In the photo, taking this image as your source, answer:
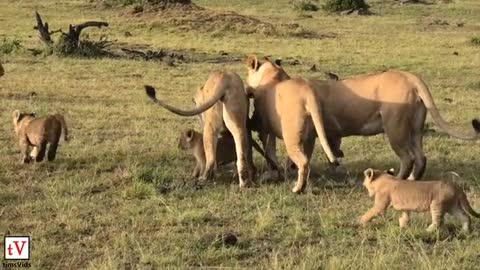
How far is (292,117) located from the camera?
24.0ft

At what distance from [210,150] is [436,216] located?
8.30 ft

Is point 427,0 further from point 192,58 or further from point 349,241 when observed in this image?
point 349,241

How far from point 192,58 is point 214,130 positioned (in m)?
13.2

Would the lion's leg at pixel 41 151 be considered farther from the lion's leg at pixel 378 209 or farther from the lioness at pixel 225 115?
the lion's leg at pixel 378 209

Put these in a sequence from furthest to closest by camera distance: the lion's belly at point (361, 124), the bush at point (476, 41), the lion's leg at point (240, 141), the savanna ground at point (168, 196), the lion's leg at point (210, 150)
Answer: the bush at point (476, 41)
the lion's belly at point (361, 124)
the lion's leg at point (210, 150)
the lion's leg at point (240, 141)
the savanna ground at point (168, 196)

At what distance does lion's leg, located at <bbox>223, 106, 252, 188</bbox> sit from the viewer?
735 centimetres

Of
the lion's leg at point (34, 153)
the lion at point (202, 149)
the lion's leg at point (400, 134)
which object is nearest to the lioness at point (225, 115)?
the lion at point (202, 149)

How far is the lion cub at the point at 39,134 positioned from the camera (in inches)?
311

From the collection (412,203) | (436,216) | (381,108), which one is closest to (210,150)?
(381,108)

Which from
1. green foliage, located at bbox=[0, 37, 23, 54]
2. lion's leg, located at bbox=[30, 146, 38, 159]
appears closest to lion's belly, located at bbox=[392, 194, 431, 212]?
lion's leg, located at bbox=[30, 146, 38, 159]

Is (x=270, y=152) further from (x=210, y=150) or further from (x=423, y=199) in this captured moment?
(x=423, y=199)

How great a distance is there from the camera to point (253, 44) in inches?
978

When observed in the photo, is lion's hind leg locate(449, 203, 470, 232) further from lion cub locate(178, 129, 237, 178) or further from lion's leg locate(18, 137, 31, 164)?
lion's leg locate(18, 137, 31, 164)

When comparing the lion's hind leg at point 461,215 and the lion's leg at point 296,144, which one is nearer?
the lion's hind leg at point 461,215
